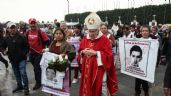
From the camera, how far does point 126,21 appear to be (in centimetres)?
5372

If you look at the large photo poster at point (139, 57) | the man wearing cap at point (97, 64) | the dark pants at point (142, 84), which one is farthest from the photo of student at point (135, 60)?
the man wearing cap at point (97, 64)

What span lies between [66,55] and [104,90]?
1.06 metres

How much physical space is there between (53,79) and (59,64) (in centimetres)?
44

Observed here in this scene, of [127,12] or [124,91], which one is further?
[127,12]

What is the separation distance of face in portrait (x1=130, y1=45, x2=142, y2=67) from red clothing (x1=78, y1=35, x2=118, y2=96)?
117cm

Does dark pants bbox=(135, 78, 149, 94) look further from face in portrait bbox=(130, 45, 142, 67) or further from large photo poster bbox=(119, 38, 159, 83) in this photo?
face in portrait bbox=(130, 45, 142, 67)

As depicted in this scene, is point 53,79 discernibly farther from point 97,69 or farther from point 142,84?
point 142,84

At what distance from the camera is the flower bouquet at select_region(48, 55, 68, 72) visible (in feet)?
22.7

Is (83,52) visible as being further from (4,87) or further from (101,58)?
(4,87)

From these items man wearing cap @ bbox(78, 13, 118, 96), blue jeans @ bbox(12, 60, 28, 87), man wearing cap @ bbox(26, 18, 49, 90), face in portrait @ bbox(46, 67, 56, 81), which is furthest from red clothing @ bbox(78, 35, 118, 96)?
man wearing cap @ bbox(26, 18, 49, 90)

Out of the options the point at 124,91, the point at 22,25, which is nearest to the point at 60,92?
the point at 124,91

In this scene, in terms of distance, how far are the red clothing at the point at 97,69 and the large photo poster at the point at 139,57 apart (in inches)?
43.3

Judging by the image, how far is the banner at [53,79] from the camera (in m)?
7.09

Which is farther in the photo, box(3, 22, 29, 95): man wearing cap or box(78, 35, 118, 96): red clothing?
box(3, 22, 29, 95): man wearing cap
